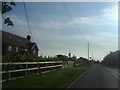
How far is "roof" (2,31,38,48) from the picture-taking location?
58094 mm

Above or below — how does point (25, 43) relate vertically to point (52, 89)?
above

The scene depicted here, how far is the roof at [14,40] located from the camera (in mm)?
58094

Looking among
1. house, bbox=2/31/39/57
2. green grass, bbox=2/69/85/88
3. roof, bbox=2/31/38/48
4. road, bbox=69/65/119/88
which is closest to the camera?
green grass, bbox=2/69/85/88

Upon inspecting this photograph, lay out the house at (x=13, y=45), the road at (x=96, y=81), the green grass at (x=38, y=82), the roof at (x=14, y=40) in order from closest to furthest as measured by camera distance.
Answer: the green grass at (x=38, y=82)
the road at (x=96, y=81)
the house at (x=13, y=45)
the roof at (x=14, y=40)

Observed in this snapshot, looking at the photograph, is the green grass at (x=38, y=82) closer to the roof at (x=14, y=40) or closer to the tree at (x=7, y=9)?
the tree at (x=7, y=9)

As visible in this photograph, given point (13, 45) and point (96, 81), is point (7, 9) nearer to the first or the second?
point (96, 81)

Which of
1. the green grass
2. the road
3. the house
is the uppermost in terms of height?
the house

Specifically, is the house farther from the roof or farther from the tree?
the tree

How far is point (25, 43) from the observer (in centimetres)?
6912

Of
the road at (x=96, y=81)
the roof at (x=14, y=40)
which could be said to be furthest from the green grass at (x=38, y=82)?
the roof at (x=14, y=40)

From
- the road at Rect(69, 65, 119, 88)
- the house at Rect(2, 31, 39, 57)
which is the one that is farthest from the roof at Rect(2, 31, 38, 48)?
the road at Rect(69, 65, 119, 88)

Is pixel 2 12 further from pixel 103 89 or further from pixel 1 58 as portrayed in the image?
pixel 103 89

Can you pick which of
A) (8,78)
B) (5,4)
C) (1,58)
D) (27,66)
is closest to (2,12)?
(5,4)

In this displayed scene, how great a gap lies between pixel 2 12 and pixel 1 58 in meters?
3.00
